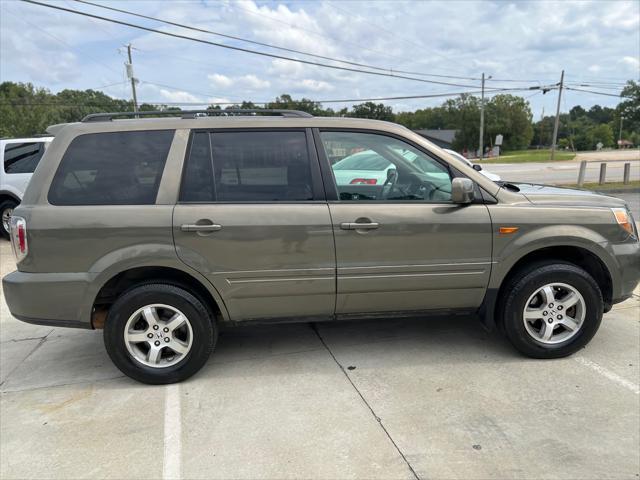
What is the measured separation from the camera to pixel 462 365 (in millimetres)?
3473

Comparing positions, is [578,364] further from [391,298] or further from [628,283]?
[391,298]

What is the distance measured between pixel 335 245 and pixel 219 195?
34.8 inches

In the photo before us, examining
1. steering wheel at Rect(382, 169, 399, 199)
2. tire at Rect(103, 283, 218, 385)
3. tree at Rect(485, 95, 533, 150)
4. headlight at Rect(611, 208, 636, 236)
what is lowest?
tire at Rect(103, 283, 218, 385)

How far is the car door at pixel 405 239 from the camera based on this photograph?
3.24 metres

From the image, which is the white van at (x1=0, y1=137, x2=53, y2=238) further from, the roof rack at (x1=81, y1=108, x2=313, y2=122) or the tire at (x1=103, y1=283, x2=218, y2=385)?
the tire at (x1=103, y1=283, x2=218, y2=385)

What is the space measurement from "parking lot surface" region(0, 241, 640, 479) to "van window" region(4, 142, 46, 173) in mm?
6533

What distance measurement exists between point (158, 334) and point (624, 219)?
359 centimetres

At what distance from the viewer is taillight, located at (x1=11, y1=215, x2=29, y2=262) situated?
9.94ft

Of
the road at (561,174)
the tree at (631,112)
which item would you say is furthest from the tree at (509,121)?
the road at (561,174)

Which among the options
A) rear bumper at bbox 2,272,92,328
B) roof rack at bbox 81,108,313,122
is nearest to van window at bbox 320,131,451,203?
roof rack at bbox 81,108,313,122

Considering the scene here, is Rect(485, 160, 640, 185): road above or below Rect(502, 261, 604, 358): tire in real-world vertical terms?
above

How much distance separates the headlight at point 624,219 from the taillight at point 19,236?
4225 mm

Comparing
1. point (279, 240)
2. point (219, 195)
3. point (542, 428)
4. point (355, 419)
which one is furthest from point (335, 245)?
point (542, 428)

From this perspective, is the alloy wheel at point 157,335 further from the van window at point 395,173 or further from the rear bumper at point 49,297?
the van window at point 395,173
